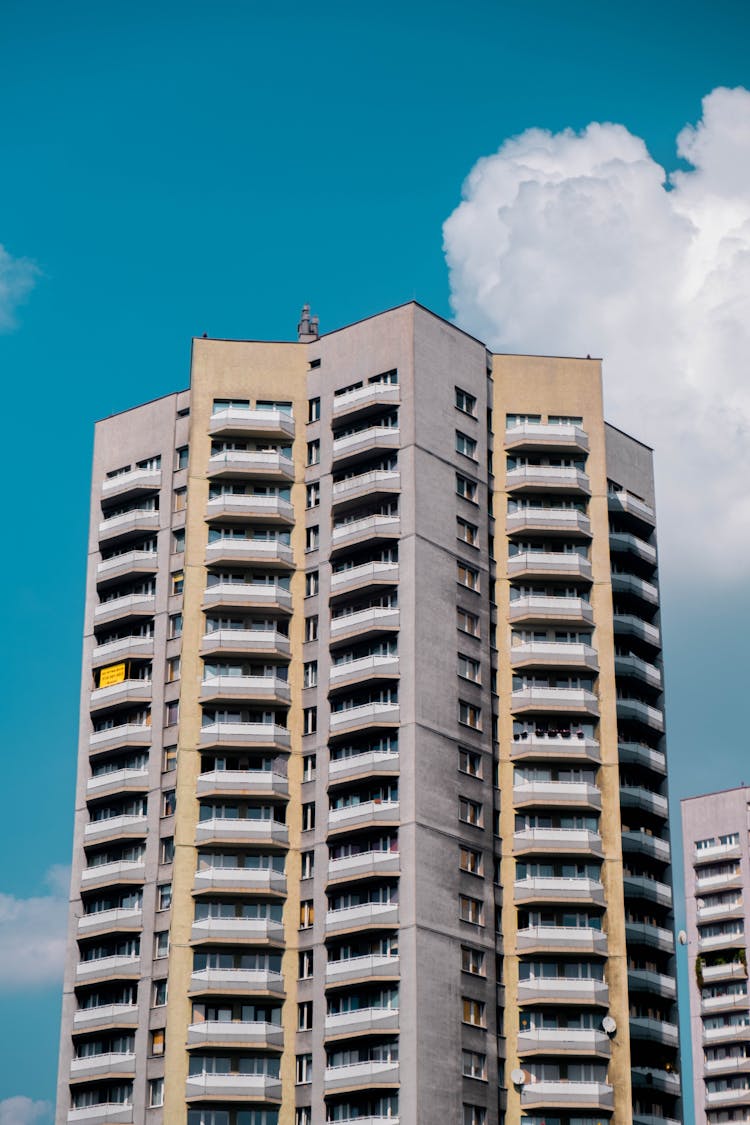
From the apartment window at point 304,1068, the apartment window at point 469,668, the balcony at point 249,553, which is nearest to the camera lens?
the apartment window at point 304,1068

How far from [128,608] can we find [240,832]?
18193mm

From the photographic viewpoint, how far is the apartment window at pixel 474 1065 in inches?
4136

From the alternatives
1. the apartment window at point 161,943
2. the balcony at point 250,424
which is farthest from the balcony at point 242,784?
the balcony at point 250,424

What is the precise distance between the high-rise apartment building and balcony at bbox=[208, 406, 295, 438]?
0.62 ft

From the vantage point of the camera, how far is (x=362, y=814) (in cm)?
10881

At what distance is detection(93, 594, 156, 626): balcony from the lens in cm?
12194

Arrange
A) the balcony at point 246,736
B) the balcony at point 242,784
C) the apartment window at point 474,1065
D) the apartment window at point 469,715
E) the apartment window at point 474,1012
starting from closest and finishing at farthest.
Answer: the apartment window at point 474,1065 < the apartment window at point 474,1012 < the balcony at point 242,784 < the apartment window at point 469,715 < the balcony at point 246,736

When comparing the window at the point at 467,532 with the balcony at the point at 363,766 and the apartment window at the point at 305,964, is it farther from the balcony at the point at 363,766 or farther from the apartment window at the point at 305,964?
the apartment window at the point at 305,964

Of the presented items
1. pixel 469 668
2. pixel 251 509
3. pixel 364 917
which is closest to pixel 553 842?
pixel 469 668

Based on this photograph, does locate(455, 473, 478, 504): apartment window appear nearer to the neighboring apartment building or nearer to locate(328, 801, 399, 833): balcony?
locate(328, 801, 399, 833): balcony

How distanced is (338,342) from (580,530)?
62.3 ft

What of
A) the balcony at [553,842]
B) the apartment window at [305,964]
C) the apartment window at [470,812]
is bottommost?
the apartment window at [305,964]

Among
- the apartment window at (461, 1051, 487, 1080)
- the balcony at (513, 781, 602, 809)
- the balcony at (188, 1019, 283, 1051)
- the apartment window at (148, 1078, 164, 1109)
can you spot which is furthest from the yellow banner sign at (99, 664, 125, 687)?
the apartment window at (461, 1051, 487, 1080)

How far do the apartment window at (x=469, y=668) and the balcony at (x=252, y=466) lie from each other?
1614 cm
